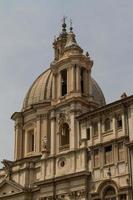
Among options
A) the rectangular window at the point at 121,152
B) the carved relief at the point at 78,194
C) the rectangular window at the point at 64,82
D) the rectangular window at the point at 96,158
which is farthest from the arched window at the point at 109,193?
the rectangular window at the point at 64,82

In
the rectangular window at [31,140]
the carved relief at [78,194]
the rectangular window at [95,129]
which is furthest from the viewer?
the rectangular window at [31,140]

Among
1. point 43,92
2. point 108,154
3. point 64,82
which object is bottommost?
point 108,154

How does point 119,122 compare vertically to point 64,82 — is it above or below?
below

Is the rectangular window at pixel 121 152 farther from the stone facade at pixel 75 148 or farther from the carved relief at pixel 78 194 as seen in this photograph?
the carved relief at pixel 78 194

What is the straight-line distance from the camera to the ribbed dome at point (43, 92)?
6284cm

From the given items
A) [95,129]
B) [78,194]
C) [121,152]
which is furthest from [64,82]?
[78,194]

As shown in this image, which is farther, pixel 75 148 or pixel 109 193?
pixel 75 148

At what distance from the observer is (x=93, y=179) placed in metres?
45.5

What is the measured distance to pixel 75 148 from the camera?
48062mm

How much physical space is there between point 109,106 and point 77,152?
214 inches

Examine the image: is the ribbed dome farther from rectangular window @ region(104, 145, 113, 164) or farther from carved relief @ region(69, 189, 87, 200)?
carved relief @ region(69, 189, 87, 200)

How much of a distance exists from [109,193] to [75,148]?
19.2ft

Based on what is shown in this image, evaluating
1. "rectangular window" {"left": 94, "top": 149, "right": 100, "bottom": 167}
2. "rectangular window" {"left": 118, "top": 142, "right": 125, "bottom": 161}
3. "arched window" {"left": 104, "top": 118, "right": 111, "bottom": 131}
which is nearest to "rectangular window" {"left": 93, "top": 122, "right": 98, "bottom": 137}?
"arched window" {"left": 104, "top": 118, "right": 111, "bottom": 131}

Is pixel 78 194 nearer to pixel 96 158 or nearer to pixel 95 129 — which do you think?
pixel 96 158
